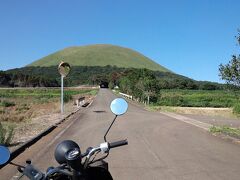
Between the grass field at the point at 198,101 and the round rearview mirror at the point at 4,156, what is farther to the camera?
the grass field at the point at 198,101

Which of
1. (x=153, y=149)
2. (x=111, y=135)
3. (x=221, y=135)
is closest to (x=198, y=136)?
(x=221, y=135)

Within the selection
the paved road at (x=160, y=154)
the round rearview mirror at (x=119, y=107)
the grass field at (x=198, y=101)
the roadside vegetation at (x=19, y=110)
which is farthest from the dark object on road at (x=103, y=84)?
the round rearview mirror at (x=119, y=107)

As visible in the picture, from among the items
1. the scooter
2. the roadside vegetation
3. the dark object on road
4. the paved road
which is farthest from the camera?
the dark object on road

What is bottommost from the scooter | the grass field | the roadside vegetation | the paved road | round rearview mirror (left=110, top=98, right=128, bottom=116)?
the roadside vegetation

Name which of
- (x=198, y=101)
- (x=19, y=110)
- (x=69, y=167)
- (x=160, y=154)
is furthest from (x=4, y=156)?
(x=198, y=101)

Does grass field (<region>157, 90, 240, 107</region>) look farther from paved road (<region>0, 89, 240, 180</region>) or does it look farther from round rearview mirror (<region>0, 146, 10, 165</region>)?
round rearview mirror (<region>0, 146, 10, 165</region>)

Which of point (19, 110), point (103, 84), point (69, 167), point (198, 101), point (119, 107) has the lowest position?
point (19, 110)

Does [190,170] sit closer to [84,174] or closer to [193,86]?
[84,174]

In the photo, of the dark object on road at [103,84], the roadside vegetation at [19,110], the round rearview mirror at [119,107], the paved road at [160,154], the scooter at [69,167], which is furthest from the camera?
the dark object on road at [103,84]

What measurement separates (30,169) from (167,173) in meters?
5.96

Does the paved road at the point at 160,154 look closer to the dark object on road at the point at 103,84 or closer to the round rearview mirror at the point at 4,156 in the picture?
the round rearview mirror at the point at 4,156

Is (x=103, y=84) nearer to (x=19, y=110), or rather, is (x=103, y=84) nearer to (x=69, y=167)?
(x=19, y=110)

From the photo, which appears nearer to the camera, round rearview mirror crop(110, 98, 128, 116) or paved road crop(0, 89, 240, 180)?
round rearview mirror crop(110, 98, 128, 116)

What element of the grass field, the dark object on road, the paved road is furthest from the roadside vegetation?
the dark object on road
